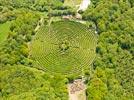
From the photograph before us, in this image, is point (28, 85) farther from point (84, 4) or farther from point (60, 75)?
point (84, 4)

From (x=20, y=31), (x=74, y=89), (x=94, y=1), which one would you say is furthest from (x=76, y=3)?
(x=74, y=89)

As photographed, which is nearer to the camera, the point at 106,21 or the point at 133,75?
the point at 133,75

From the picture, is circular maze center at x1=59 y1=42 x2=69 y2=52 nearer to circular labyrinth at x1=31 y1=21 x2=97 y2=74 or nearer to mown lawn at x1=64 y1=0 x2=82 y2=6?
circular labyrinth at x1=31 y1=21 x2=97 y2=74

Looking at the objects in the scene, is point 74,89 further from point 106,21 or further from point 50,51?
point 106,21

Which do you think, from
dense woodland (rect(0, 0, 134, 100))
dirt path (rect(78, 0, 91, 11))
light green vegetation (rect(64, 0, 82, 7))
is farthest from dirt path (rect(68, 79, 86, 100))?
light green vegetation (rect(64, 0, 82, 7))

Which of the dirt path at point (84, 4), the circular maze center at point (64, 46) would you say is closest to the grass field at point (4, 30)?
the circular maze center at point (64, 46)

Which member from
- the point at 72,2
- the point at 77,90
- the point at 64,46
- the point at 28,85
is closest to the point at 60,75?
the point at 77,90
